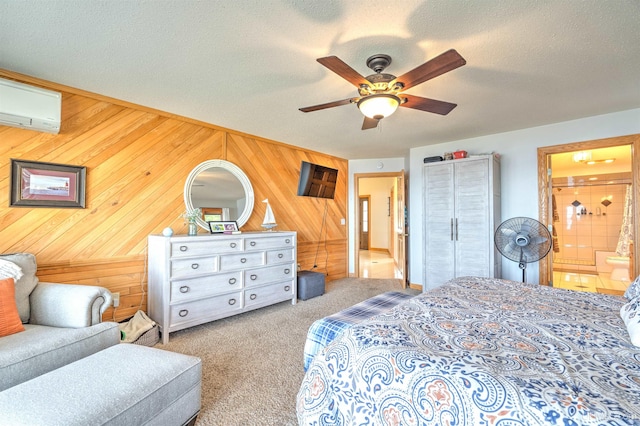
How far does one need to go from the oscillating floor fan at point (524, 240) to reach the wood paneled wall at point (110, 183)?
3334 mm

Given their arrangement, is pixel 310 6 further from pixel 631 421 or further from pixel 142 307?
pixel 142 307

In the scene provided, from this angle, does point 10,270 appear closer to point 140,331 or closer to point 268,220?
point 140,331

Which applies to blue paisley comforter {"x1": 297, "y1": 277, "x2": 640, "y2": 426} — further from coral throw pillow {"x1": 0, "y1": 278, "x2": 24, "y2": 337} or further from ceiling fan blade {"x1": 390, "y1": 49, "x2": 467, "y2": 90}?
coral throw pillow {"x1": 0, "y1": 278, "x2": 24, "y2": 337}

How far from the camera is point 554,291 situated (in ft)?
6.70

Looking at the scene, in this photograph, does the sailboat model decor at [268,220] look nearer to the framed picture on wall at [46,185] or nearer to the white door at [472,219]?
the framed picture on wall at [46,185]

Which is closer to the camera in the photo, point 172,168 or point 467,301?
point 467,301

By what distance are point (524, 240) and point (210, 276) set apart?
330 cm

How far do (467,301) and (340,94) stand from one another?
2.04m

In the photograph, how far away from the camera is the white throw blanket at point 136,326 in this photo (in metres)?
2.44

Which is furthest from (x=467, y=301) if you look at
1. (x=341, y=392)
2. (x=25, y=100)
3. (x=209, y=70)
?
(x=25, y=100)

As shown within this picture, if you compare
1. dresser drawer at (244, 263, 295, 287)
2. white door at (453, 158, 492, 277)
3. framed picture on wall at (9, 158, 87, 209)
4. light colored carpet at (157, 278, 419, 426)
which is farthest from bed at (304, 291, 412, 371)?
framed picture on wall at (9, 158, 87, 209)

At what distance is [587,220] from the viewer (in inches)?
240

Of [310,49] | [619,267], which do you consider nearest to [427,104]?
[310,49]

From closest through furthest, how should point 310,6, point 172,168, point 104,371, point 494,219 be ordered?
point 104,371, point 310,6, point 172,168, point 494,219
